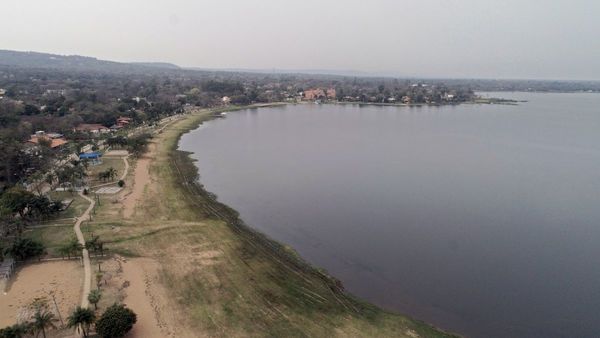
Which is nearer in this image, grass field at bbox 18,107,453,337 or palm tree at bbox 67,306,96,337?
palm tree at bbox 67,306,96,337

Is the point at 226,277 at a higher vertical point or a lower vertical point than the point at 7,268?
lower

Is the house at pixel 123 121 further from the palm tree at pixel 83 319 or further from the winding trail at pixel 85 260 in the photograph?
the palm tree at pixel 83 319

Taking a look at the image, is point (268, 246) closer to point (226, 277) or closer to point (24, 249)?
point (226, 277)

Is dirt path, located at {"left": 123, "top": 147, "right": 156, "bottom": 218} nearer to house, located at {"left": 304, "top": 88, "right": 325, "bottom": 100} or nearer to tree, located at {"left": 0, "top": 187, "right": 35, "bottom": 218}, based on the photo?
tree, located at {"left": 0, "top": 187, "right": 35, "bottom": 218}

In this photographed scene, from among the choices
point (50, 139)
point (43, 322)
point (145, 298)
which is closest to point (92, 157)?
point (50, 139)

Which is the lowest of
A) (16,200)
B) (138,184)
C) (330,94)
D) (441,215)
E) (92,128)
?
(441,215)

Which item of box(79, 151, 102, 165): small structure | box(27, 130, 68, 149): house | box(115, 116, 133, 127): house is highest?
box(115, 116, 133, 127): house

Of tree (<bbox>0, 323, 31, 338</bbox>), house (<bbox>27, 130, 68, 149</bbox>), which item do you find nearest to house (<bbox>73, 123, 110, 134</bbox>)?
house (<bbox>27, 130, 68, 149</bbox>)

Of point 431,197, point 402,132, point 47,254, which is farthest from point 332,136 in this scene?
point 47,254

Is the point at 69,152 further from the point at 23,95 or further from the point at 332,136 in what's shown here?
the point at 23,95
